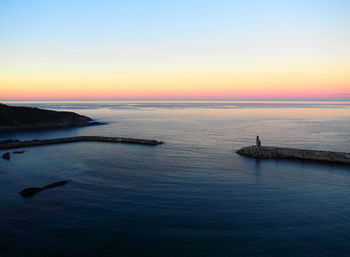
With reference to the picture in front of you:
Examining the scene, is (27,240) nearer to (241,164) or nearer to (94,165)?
(94,165)

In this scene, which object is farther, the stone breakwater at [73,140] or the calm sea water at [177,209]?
Result: the stone breakwater at [73,140]

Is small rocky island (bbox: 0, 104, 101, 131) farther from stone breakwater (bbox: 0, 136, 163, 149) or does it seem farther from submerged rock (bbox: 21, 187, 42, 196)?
submerged rock (bbox: 21, 187, 42, 196)

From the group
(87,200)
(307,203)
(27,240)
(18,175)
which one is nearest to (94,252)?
(27,240)

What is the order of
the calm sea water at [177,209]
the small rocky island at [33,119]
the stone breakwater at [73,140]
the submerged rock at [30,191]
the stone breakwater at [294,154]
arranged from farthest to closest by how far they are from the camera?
the small rocky island at [33,119] < the stone breakwater at [73,140] < the stone breakwater at [294,154] < the submerged rock at [30,191] < the calm sea water at [177,209]

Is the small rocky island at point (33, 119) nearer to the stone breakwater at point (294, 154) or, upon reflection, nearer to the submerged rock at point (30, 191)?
the stone breakwater at point (294, 154)

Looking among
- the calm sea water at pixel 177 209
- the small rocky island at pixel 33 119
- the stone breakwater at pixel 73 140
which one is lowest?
the calm sea water at pixel 177 209

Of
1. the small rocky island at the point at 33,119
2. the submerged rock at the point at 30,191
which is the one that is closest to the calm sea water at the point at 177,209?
the submerged rock at the point at 30,191
